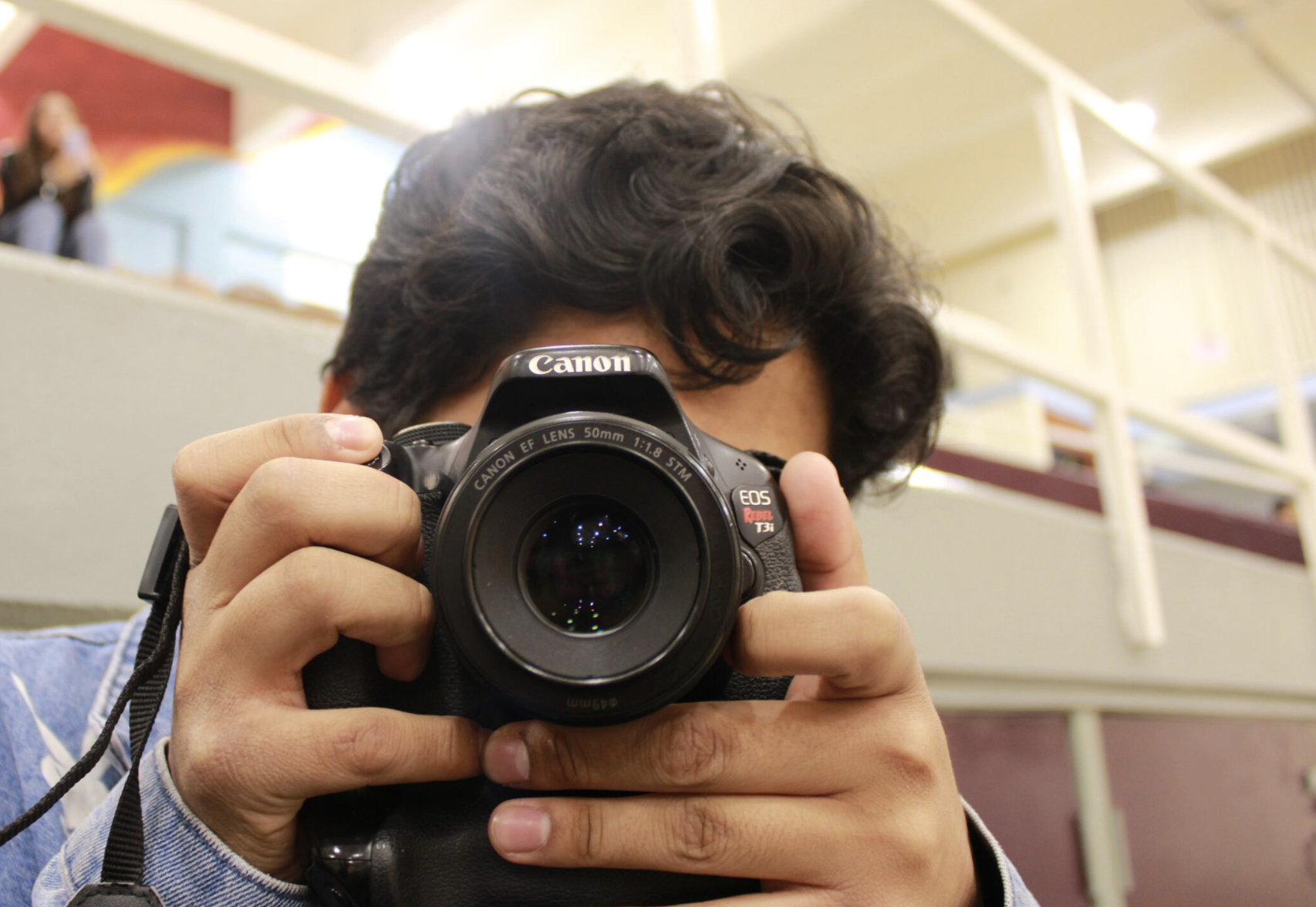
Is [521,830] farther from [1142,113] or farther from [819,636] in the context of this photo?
[1142,113]

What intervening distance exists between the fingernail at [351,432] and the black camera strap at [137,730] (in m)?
0.10

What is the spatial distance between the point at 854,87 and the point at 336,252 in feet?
6.62

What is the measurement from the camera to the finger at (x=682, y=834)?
382 mm

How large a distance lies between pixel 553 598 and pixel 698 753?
3.4 inches

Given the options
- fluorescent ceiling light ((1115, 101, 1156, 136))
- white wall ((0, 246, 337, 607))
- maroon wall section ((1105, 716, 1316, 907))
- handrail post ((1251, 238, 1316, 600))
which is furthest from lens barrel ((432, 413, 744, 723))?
fluorescent ceiling light ((1115, 101, 1156, 136))

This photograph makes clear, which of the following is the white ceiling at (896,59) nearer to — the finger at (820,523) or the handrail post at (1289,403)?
the handrail post at (1289,403)

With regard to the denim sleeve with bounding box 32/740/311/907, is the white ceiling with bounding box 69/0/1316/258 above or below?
above

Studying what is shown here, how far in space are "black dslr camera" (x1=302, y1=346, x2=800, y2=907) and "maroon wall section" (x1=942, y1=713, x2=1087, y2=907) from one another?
2.37 ft

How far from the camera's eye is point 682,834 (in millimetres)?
394

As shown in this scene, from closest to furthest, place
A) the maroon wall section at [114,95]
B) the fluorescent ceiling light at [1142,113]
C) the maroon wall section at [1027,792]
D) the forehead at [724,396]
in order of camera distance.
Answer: the forehead at [724,396]
the maroon wall section at [1027,792]
the maroon wall section at [114,95]
the fluorescent ceiling light at [1142,113]

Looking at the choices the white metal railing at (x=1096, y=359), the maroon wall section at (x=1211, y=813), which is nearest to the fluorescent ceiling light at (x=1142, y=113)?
the white metal railing at (x=1096, y=359)

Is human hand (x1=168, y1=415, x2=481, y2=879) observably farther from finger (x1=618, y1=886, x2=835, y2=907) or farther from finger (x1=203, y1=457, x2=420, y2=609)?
finger (x1=618, y1=886, x2=835, y2=907)

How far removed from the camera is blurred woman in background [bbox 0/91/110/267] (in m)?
1.56

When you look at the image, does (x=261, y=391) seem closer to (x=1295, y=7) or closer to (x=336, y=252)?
(x=336, y=252)
